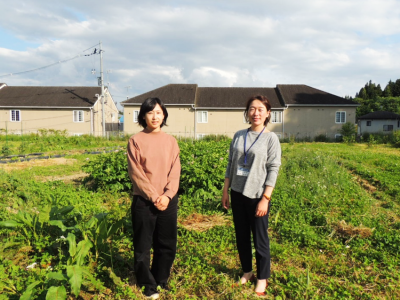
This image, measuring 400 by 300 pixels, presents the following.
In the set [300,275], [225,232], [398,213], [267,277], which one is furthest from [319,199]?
[267,277]

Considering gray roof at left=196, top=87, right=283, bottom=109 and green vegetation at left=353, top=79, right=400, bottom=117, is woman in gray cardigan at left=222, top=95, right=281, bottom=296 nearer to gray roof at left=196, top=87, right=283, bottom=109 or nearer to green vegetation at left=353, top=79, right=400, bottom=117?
gray roof at left=196, top=87, right=283, bottom=109

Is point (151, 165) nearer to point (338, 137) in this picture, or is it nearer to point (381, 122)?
point (338, 137)

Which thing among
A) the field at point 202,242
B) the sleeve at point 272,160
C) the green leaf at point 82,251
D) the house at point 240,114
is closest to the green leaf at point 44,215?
the field at point 202,242

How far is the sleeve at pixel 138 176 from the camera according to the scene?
248 cm

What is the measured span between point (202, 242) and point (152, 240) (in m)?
1.20

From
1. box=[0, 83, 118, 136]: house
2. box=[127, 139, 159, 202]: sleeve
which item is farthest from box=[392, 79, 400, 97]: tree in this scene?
box=[127, 139, 159, 202]: sleeve

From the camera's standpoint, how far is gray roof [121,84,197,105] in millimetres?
26672

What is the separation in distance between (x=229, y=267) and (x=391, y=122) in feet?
106

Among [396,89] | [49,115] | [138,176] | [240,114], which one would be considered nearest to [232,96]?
[240,114]

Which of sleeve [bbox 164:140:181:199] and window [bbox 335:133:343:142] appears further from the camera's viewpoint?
window [bbox 335:133:343:142]

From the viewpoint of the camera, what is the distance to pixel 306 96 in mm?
27266

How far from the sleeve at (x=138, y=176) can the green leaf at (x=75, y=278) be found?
77cm

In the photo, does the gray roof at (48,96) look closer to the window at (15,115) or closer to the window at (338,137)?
the window at (15,115)

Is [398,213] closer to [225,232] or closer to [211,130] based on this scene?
[225,232]
